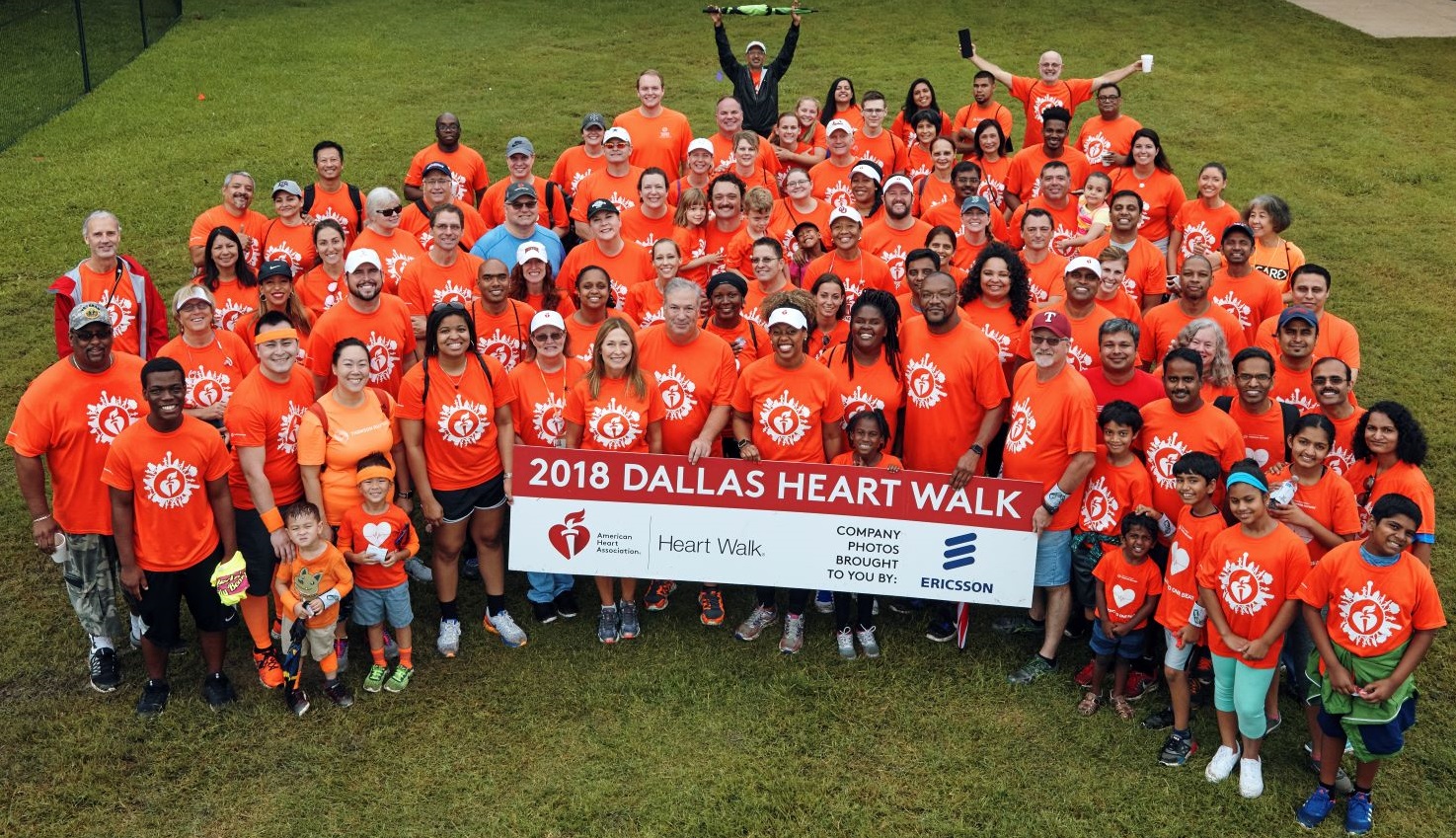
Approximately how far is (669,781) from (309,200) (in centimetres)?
634

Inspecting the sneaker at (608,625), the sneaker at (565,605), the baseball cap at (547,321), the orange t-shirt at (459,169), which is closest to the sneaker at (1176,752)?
the sneaker at (608,625)

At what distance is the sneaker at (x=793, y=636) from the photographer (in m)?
7.40

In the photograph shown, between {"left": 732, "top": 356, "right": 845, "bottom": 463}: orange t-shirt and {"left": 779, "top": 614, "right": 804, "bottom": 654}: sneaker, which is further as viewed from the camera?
{"left": 779, "top": 614, "right": 804, "bottom": 654}: sneaker

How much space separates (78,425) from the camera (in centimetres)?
657

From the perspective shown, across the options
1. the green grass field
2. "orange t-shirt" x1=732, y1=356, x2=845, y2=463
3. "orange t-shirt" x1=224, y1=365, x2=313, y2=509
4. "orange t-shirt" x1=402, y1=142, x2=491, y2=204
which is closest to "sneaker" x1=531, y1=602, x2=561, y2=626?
the green grass field

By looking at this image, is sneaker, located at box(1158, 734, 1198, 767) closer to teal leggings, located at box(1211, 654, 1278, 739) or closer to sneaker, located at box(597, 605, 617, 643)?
teal leggings, located at box(1211, 654, 1278, 739)

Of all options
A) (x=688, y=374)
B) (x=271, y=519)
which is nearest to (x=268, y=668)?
(x=271, y=519)

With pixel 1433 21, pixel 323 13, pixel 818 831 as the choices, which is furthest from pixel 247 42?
pixel 1433 21

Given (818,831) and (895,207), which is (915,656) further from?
(895,207)

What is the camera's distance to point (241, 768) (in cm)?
641

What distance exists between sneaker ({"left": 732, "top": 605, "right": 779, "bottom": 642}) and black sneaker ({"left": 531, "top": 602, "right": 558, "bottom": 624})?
1.20 m

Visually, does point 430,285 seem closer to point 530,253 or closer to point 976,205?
point 530,253

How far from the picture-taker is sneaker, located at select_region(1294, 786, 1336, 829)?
5992mm

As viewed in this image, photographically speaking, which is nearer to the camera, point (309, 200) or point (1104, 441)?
point (1104, 441)
